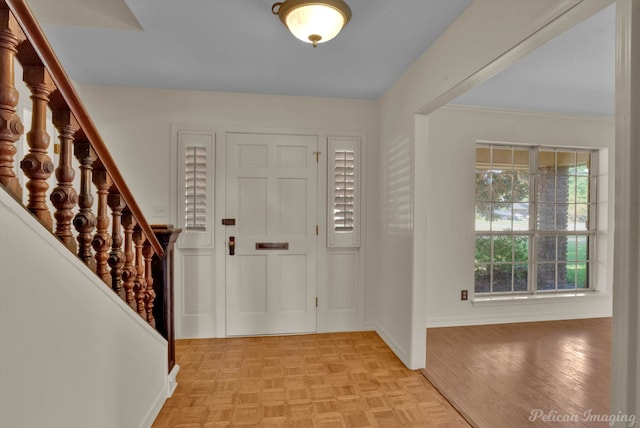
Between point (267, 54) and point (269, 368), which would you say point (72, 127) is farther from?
point (269, 368)

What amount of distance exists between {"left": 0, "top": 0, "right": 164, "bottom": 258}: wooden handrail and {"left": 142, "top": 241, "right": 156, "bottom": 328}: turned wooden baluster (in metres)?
0.39

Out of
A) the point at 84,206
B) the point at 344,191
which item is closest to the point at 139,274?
the point at 84,206

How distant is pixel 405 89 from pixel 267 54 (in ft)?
3.81

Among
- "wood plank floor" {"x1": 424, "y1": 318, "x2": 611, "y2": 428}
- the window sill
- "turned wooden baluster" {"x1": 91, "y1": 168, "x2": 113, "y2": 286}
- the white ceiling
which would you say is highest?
the white ceiling

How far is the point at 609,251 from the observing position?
3.89m

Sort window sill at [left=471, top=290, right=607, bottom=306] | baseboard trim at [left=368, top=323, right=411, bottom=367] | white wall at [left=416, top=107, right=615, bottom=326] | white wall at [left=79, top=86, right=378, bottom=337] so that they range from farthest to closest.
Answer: window sill at [left=471, top=290, right=607, bottom=306]
white wall at [left=416, top=107, right=615, bottom=326]
white wall at [left=79, top=86, right=378, bottom=337]
baseboard trim at [left=368, top=323, right=411, bottom=367]

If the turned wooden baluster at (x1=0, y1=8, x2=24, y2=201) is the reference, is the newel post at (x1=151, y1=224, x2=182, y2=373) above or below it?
below

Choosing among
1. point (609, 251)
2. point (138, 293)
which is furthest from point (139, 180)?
point (609, 251)

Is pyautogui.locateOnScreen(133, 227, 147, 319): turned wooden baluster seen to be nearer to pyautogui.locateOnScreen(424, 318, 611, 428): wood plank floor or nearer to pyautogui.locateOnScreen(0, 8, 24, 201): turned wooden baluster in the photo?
pyautogui.locateOnScreen(0, 8, 24, 201): turned wooden baluster

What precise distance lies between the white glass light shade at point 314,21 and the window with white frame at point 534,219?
102 inches

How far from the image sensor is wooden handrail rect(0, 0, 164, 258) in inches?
37.0

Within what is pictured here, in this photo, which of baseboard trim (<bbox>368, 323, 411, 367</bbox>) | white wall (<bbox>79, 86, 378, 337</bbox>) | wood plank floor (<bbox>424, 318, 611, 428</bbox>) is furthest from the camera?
white wall (<bbox>79, 86, 378, 337</bbox>)

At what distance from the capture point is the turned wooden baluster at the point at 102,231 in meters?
1.41

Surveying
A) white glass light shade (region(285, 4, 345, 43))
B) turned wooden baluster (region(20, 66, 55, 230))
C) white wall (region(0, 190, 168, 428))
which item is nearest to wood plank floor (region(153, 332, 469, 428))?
white wall (region(0, 190, 168, 428))
